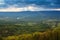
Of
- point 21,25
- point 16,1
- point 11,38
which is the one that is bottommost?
point 11,38

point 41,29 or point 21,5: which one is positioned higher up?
point 21,5

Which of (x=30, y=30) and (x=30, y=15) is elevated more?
(x=30, y=15)

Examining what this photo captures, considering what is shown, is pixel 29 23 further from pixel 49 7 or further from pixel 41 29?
pixel 49 7

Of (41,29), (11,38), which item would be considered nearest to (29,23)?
(41,29)

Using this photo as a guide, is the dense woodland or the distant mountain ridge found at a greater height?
the distant mountain ridge

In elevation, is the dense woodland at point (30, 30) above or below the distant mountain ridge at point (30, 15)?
below

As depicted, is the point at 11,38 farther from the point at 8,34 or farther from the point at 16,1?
the point at 16,1
